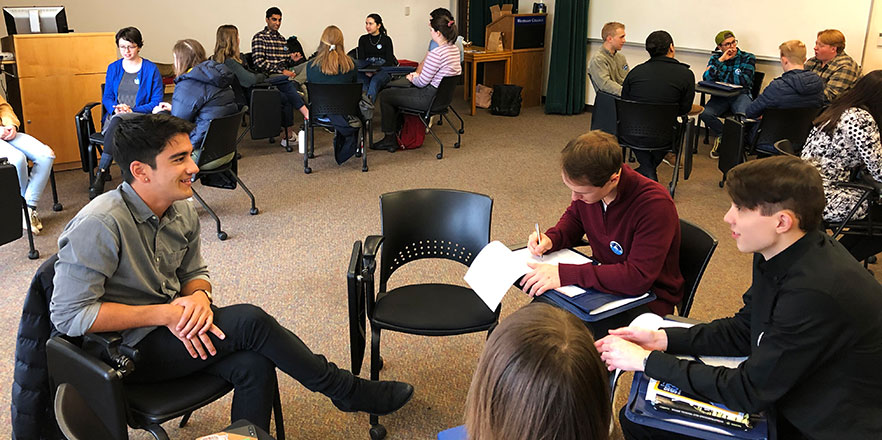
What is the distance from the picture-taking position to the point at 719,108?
6.63 m

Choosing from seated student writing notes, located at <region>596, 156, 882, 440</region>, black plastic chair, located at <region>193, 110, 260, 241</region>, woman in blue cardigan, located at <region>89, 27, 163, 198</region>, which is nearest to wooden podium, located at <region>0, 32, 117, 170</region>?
woman in blue cardigan, located at <region>89, 27, 163, 198</region>

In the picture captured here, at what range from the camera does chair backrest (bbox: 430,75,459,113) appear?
6246 mm

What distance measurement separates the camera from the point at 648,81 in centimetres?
532

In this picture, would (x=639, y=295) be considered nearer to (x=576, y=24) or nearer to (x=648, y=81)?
(x=648, y=81)

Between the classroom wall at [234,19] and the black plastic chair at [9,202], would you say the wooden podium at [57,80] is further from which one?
the black plastic chair at [9,202]

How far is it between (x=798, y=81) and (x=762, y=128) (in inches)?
18.0

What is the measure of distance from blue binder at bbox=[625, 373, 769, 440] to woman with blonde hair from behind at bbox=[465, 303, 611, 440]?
0.56 m

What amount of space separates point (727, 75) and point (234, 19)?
550 centimetres

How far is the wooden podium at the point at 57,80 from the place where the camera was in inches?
219

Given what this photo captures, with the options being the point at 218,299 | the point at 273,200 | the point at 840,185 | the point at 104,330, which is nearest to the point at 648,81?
the point at 840,185

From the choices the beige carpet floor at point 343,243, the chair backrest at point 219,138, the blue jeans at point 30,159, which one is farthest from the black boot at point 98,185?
the chair backrest at point 219,138

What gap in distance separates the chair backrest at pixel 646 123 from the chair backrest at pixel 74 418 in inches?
167

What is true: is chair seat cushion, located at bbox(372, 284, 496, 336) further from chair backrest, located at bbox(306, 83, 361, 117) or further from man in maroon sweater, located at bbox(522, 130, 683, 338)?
chair backrest, located at bbox(306, 83, 361, 117)

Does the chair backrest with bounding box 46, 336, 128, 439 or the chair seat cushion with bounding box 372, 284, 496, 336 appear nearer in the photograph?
the chair backrest with bounding box 46, 336, 128, 439
